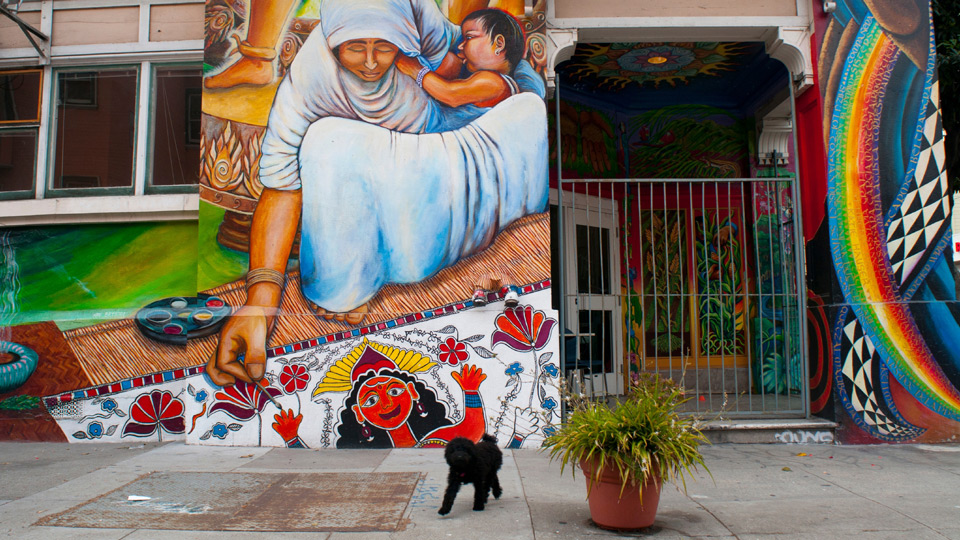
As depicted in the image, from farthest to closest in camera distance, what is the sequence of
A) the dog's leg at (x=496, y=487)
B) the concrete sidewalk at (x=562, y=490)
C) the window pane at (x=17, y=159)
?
the window pane at (x=17, y=159), the dog's leg at (x=496, y=487), the concrete sidewalk at (x=562, y=490)

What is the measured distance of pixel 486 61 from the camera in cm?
705

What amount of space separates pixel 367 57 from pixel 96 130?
3275 mm

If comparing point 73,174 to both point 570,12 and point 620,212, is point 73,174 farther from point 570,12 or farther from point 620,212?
point 620,212

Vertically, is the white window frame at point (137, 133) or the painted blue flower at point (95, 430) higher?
the white window frame at point (137, 133)

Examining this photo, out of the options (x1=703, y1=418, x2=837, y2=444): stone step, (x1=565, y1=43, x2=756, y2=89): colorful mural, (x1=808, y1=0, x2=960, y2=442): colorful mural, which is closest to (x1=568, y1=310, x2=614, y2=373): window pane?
(x1=703, y1=418, x2=837, y2=444): stone step

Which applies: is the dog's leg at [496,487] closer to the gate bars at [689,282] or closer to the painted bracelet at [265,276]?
the painted bracelet at [265,276]

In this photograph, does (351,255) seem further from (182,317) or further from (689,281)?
(689,281)

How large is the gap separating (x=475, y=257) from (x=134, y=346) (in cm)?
365

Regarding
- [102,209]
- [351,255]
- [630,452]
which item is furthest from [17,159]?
[630,452]

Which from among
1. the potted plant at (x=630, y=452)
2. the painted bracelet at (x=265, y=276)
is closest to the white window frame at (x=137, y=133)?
the painted bracelet at (x=265, y=276)

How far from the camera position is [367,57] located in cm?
705

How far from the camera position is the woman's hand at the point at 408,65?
7.05m

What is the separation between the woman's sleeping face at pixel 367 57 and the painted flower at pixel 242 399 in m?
3.20

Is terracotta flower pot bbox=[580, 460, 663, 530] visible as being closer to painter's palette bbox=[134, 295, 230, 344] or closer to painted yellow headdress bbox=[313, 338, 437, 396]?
painted yellow headdress bbox=[313, 338, 437, 396]
